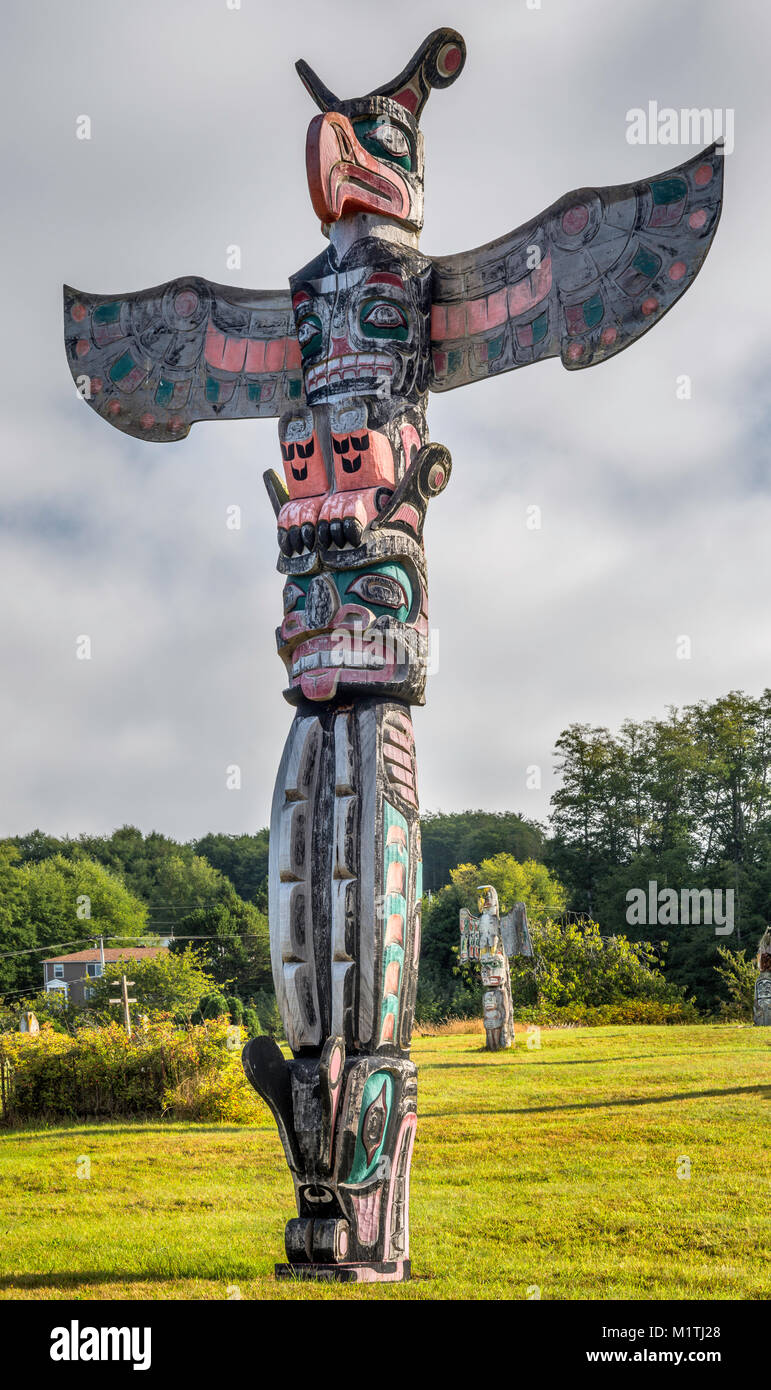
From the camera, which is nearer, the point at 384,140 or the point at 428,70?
the point at 384,140

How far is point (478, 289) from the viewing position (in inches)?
295

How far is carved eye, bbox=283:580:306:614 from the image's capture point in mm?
6809

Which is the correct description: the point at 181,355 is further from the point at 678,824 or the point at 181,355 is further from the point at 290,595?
the point at 678,824

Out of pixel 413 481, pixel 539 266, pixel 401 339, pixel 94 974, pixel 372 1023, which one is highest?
pixel 539 266

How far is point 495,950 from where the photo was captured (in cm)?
1967

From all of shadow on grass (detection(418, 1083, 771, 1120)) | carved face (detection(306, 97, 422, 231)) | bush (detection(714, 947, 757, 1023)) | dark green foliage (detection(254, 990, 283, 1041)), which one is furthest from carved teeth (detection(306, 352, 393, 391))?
dark green foliage (detection(254, 990, 283, 1041))

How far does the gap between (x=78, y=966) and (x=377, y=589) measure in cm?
4403

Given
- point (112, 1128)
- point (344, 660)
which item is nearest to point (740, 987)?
point (112, 1128)

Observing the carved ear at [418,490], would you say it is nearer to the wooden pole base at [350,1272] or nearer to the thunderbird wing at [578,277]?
the thunderbird wing at [578,277]

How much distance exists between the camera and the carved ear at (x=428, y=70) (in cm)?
765
